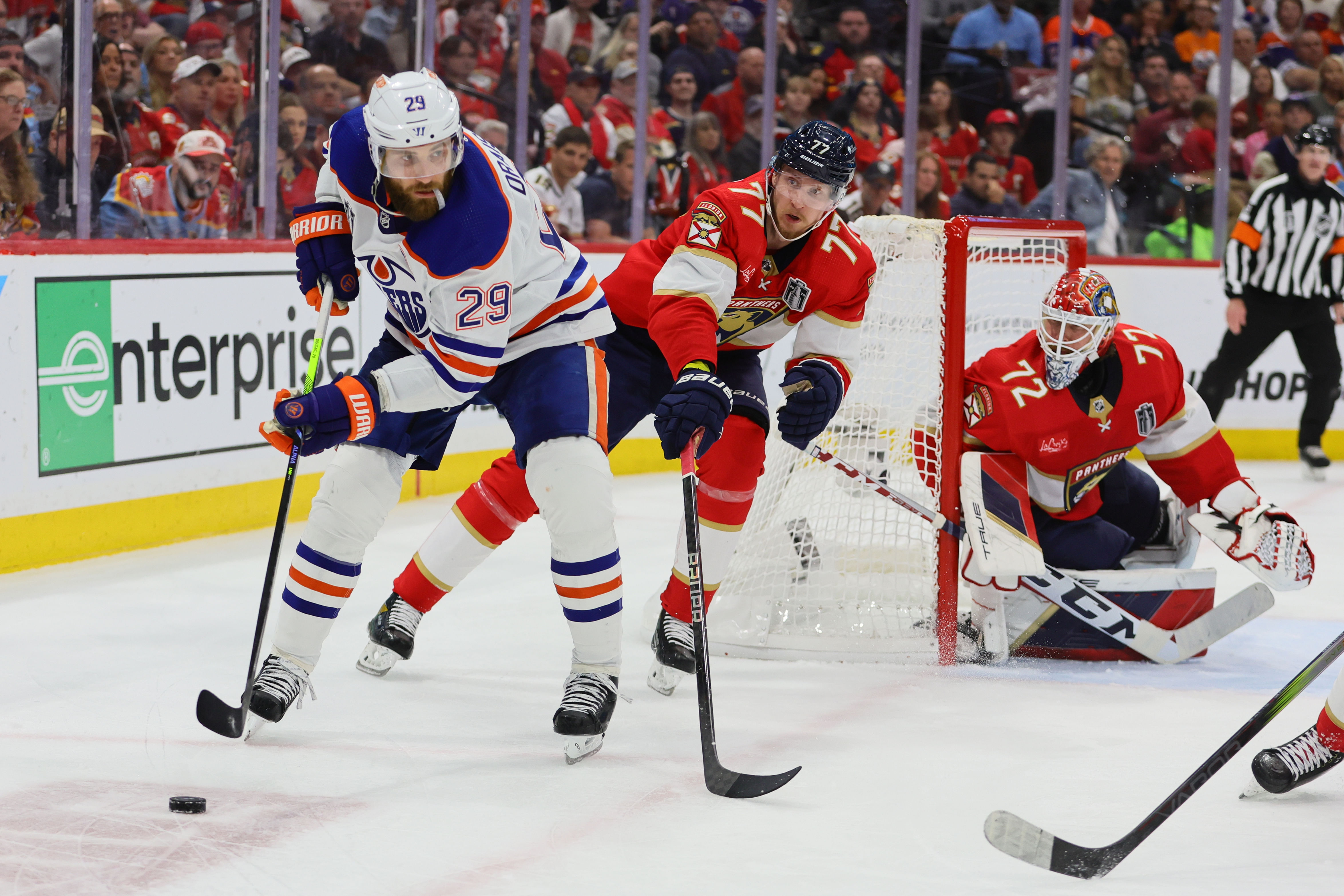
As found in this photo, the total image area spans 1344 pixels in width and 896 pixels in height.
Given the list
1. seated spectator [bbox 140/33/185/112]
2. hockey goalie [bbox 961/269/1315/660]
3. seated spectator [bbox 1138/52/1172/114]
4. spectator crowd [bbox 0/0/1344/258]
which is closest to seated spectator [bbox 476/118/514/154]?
spectator crowd [bbox 0/0/1344/258]

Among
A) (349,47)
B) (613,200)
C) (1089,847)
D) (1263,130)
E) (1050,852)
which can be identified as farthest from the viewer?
(1263,130)

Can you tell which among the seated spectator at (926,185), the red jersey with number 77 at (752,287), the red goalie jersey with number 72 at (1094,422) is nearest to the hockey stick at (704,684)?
the red jersey with number 77 at (752,287)

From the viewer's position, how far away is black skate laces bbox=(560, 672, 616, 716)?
2.40m

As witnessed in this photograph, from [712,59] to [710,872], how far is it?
528 cm

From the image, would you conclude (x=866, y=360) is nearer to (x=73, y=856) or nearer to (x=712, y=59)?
(x=73, y=856)

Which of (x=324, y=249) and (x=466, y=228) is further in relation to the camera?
(x=324, y=249)

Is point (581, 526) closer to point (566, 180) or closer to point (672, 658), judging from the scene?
point (672, 658)

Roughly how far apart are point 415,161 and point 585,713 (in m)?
0.94

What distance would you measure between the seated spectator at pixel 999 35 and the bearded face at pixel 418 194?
5.04 m

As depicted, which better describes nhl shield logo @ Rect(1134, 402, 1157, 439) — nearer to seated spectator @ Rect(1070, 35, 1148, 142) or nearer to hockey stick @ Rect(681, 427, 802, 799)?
hockey stick @ Rect(681, 427, 802, 799)

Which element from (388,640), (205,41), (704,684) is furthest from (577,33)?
(704,684)

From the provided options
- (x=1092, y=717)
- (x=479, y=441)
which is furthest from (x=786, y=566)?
(x=479, y=441)

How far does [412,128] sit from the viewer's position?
2.20 metres

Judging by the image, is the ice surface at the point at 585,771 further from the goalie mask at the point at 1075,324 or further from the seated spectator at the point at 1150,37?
the seated spectator at the point at 1150,37
